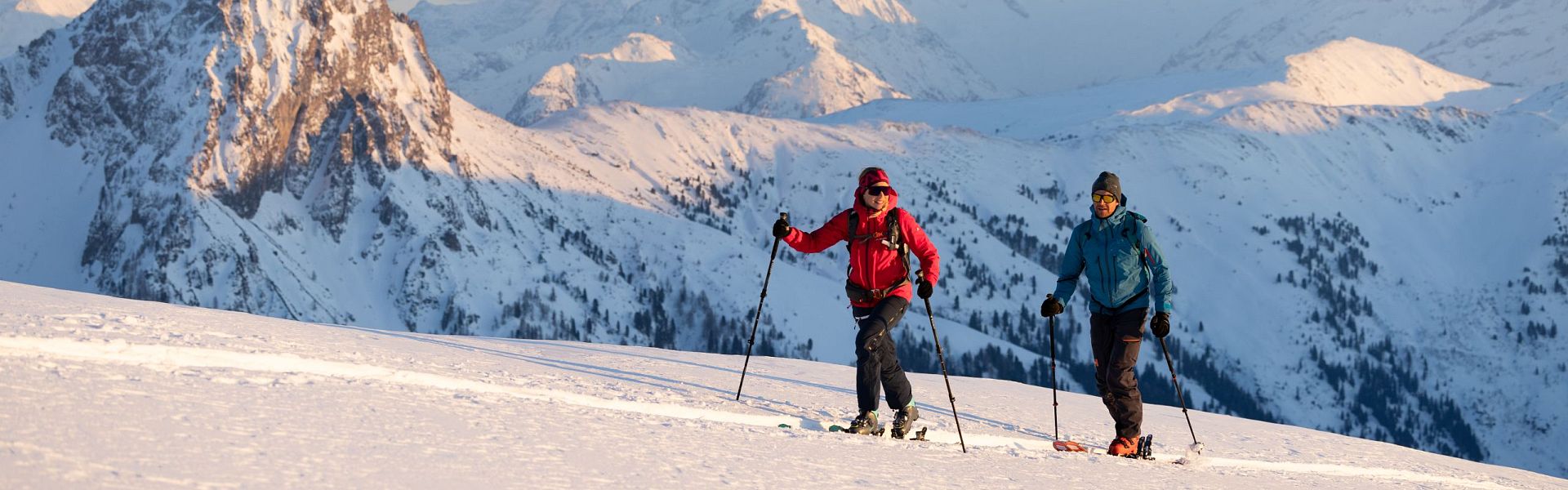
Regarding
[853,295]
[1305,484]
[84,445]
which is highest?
[853,295]

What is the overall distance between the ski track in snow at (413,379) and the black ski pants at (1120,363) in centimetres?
79

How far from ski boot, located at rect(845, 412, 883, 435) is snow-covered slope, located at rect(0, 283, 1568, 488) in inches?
15.2

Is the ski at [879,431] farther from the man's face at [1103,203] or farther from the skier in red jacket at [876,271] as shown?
the man's face at [1103,203]

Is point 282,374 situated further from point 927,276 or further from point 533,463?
point 927,276

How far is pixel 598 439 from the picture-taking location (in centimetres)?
1180

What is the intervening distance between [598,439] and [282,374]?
3249 mm

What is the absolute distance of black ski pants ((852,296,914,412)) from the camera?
1403cm

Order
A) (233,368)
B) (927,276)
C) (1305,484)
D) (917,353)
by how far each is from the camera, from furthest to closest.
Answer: (917,353) < (1305,484) < (927,276) < (233,368)

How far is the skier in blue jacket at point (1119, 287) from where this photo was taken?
589 inches

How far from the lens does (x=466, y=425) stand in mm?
11672

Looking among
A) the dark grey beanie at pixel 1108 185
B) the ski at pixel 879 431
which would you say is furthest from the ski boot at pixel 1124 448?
the dark grey beanie at pixel 1108 185

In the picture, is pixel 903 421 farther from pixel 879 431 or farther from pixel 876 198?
pixel 876 198

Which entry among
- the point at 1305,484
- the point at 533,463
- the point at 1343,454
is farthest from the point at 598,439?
the point at 1343,454

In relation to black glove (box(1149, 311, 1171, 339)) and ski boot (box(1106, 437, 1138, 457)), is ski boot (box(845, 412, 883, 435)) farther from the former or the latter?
black glove (box(1149, 311, 1171, 339))
